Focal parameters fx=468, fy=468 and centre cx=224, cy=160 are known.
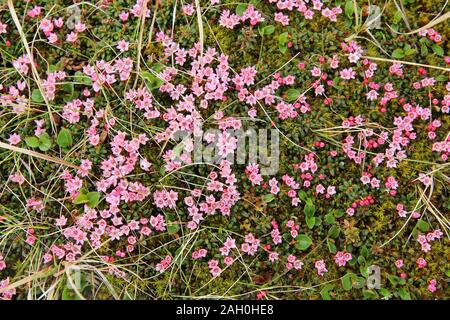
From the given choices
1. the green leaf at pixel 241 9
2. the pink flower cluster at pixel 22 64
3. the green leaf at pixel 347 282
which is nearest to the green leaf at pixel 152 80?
the green leaf at pixel 241 9

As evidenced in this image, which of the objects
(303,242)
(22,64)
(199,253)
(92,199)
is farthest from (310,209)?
(22,64)

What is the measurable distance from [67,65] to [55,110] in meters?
0.30

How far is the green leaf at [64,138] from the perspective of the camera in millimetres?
2875

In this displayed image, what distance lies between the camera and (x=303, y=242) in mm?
2863

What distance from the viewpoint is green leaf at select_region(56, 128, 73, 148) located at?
9.43 feet

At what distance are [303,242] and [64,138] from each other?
1601 millimetres

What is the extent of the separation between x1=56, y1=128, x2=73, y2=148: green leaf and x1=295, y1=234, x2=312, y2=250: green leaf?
60.3 inches

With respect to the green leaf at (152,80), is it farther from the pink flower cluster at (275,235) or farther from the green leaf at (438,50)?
the green leaf at (438,50)

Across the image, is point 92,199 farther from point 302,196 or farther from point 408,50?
point 408,50

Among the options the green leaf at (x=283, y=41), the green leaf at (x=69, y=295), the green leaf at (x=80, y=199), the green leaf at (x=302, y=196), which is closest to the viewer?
the green leaf at (x=69, y=295)

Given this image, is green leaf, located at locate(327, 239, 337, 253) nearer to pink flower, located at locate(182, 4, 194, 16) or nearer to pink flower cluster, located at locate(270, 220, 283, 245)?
pink flower cluster, located at locate(270, 220, 283, 245)

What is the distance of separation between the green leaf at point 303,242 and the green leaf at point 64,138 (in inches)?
60.3

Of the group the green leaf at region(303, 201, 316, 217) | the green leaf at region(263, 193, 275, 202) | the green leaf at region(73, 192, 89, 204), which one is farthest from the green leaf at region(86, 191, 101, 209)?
the green leaf at region(303, 201, 316, 217)
